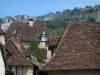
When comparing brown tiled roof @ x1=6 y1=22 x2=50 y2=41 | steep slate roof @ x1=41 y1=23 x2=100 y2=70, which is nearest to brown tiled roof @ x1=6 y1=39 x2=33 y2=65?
steep slate roof @ x1=41 y1=23 x2=100 y2=70

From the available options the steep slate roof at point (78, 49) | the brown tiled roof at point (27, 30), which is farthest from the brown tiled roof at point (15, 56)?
the brown tiled roof at point (27, 30)

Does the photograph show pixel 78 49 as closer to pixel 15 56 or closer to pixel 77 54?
pixel 77 54

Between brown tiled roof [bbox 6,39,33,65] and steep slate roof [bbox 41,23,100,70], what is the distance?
14.8 meters

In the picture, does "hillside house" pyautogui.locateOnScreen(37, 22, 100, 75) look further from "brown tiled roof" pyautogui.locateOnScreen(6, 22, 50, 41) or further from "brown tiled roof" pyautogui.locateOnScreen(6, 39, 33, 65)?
"brown tiled roof" pyautogui.locateOnScreen(6, 22, 50, 41)

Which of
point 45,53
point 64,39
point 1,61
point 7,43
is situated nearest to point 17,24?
point 45,53

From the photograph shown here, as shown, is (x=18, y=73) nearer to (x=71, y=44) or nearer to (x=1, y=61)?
(x=1, y=61)

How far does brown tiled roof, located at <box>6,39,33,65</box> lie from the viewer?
43331mm

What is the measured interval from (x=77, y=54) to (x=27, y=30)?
59862mm

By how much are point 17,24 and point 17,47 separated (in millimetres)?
40482

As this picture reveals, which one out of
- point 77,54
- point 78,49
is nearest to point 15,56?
point 78,49

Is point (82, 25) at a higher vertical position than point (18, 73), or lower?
higher

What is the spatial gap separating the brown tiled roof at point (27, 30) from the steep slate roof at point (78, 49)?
53.2 meters

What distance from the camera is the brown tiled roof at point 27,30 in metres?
83.4

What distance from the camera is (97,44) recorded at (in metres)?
27.3
